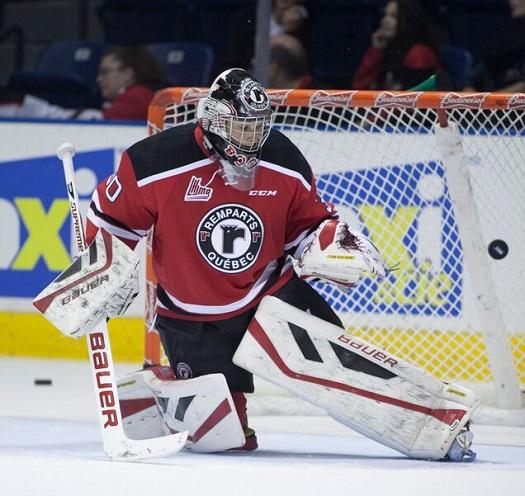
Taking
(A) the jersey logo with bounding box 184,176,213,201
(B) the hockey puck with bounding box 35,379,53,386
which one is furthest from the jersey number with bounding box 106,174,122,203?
(B) the hockey puck with bounding box 35,379,53,386

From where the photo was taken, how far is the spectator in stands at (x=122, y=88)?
22.3ft

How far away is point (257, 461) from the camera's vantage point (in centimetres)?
390

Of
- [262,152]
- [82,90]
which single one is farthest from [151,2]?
[262,152]

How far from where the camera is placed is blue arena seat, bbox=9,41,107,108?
767 centimetres

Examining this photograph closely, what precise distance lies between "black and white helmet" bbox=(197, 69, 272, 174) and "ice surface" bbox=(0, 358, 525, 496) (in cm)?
80

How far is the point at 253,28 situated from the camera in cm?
736

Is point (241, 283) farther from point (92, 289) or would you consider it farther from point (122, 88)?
point (122, 88)

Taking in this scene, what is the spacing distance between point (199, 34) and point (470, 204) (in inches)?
135

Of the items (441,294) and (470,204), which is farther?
(441,294)

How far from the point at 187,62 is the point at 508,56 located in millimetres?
1624

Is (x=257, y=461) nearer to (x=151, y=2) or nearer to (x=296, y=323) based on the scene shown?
(x=296, y=323)

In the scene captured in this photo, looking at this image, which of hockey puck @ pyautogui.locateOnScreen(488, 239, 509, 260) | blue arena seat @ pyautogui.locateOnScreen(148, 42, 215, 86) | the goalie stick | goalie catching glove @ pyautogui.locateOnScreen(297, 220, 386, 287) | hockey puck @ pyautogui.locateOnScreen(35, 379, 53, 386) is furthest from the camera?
blue arena seat @ pyautogui.locateOnScreen(148, 42, 215, 86)

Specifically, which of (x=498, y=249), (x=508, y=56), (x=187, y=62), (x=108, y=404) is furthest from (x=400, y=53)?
(x=108, y=404)

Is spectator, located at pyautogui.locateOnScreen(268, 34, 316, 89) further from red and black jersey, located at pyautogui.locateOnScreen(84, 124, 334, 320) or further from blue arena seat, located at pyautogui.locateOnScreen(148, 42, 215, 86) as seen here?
red and black jersey, located at pyautogui.locateOnScreen(84, 124, 334, 320)
